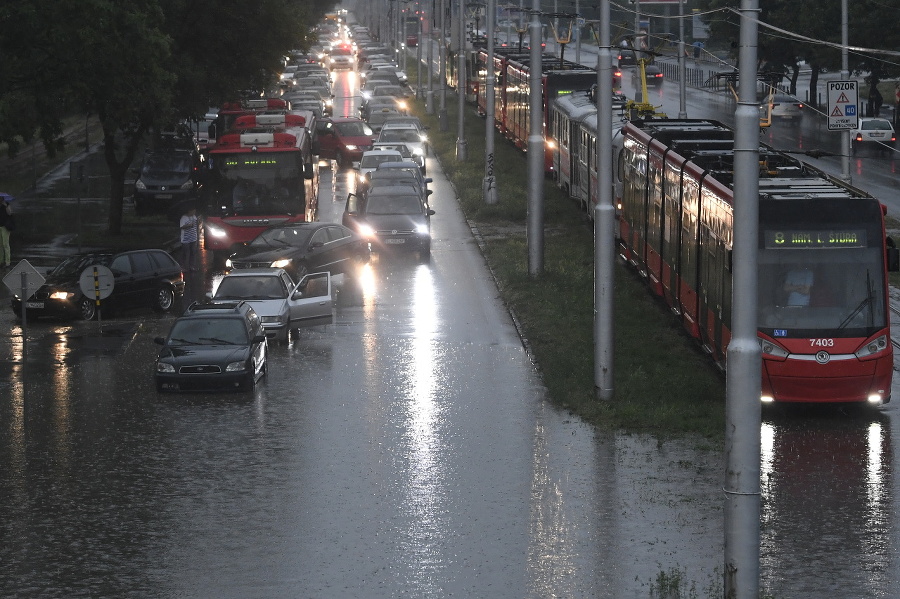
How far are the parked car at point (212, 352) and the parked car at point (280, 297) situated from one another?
7.51 ft

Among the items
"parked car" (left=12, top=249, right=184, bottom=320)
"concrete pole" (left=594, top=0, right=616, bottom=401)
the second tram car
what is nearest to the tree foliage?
"parked car" (left=12, top=249, right=184, bottom=320)

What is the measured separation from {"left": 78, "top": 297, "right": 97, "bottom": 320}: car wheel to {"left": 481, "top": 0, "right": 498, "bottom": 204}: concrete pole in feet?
49.6

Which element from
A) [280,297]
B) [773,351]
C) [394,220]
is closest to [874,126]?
[394,220]

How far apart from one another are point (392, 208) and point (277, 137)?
3.50 m

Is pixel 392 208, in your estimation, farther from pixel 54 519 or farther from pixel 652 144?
pixel 54 519

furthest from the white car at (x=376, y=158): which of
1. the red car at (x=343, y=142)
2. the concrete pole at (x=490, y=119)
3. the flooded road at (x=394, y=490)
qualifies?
the flooded road at (x=394, y=490)

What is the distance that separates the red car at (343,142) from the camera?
187 ft

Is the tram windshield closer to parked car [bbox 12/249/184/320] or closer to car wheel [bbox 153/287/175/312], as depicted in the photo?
parked car [bbox 12/249/184/320]

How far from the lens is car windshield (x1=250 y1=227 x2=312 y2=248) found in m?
32.5

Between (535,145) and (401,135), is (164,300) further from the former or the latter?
(401,135)

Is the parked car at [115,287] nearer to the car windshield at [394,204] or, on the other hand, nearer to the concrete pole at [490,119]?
the car windshield at [394,204]

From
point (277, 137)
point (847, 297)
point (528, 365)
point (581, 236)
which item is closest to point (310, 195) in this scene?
point (277, 137)

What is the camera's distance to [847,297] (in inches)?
739

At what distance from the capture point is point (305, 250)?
32094mm
